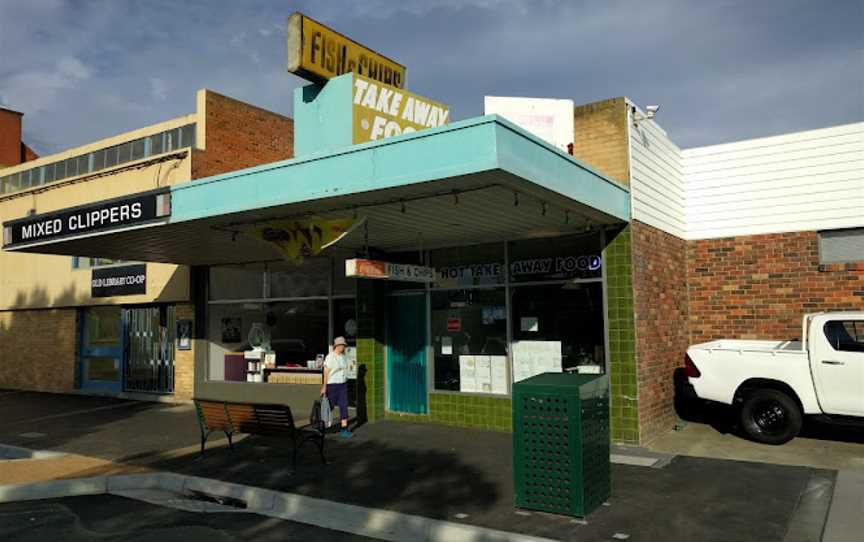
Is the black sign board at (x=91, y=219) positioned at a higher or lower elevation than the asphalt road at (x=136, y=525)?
higher

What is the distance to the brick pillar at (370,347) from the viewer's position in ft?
39.7

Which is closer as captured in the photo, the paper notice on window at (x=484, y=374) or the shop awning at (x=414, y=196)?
the shop awning at (x=414, y=196)

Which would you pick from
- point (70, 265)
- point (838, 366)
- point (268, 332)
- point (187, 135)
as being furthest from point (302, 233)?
point (70, 265)

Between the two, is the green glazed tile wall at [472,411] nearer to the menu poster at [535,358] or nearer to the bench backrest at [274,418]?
the menu poster at [535,358]

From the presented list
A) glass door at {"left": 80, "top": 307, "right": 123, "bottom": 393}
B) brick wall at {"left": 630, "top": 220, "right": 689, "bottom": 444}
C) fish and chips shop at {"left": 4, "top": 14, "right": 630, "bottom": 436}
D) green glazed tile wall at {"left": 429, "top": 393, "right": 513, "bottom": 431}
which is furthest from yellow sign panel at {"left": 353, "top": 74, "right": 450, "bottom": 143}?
glass door at {"left": 80, "top": 307, "right": 123, "bottom": 393}

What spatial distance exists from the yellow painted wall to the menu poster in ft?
27.7

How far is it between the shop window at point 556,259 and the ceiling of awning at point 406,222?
0.19 meters

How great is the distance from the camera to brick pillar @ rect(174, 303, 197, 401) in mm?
15328

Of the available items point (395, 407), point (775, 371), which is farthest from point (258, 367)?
point (775, 371)

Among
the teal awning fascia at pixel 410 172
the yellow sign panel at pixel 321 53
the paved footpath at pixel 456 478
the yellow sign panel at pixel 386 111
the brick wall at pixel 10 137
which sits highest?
the brick wall at pixel 10 137

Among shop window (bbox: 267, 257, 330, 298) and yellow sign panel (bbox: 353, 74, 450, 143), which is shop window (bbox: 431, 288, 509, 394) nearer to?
yellow sign panel (bbox: 353, 74, 450, 143)

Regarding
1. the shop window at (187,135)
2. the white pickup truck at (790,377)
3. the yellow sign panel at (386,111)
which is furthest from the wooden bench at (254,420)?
the shop window at (187,135)

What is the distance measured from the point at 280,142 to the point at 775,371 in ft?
41.6

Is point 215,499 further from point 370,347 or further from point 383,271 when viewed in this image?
point 370,347
